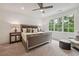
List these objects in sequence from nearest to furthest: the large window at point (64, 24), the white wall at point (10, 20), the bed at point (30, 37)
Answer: the large window at point (64, 24) < the white wall at point (10, 20) < the bed at point (30, 37)

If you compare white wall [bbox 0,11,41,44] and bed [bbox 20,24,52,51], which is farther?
bed [bbox 20,24,52,51]

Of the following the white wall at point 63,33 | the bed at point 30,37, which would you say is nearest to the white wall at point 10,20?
the bed at point 30,37

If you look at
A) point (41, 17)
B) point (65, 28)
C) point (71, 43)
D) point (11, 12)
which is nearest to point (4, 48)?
point (11, 12)

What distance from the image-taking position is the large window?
3.00 meters

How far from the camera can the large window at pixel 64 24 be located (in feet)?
9.86

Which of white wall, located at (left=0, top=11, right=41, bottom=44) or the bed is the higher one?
white wall, located at (left=0, top=11, right=41, bottom=44)

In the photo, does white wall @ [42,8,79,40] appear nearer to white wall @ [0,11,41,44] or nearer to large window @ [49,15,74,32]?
large window @ [49,15,74,32]

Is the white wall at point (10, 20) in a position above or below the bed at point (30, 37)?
above

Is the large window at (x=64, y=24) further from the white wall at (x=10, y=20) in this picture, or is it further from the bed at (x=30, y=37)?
the white wall at (x=10, y=20)

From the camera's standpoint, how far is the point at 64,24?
305 centimetres

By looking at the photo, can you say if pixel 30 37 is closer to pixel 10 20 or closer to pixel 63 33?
pixel 10 20

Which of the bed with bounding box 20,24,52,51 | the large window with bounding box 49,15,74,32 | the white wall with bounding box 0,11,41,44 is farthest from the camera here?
the bed with bounding box 20,24,52,51

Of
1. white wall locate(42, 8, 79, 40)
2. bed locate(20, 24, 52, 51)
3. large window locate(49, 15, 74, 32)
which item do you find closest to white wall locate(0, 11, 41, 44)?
bed locate(20, 24, 52, 51)

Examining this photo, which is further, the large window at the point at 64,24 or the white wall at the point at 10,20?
the white wall at the point at 10,20
